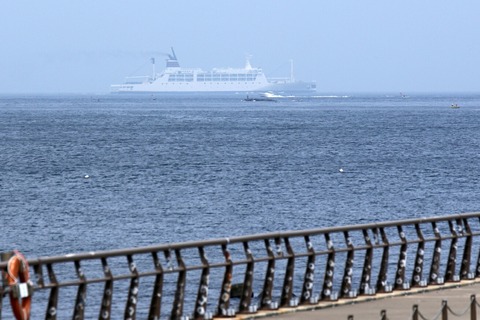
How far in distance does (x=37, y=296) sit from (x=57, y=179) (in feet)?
166

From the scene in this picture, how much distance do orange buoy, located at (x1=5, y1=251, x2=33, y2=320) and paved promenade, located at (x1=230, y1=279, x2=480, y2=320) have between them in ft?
12.8

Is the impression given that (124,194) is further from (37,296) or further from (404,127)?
(404,127)

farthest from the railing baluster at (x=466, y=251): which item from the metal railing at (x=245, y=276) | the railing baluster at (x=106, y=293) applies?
the railing baluster at (x=106, y=293)

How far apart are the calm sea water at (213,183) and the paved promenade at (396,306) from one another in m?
27.6

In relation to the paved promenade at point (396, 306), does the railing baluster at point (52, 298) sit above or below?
above

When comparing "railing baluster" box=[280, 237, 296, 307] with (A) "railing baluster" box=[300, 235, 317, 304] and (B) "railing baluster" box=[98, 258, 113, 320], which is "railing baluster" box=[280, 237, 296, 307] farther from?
(B) "railing baluster" box=[98, 258, 113, 320]

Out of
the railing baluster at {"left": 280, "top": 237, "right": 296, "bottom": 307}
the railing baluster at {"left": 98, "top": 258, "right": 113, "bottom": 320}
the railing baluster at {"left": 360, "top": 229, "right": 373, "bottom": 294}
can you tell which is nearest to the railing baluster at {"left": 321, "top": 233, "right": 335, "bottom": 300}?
the railing baluster at {"left": 360, "top": 229, "right": 373, "bottom": 294}

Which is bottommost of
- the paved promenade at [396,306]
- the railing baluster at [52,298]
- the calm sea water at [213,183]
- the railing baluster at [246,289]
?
the calm sea water at [213,183]

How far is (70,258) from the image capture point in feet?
44.1

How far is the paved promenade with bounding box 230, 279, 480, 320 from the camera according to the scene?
15.8m

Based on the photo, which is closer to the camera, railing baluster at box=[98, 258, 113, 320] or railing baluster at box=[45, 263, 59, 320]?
railing baluster at box=[45, 263, 59, 320]

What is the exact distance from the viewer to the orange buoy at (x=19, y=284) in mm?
12391

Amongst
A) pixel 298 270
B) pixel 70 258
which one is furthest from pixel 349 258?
pixel 298 270

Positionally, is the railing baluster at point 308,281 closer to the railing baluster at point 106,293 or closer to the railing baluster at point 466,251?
the railing baluster at point 106,293
